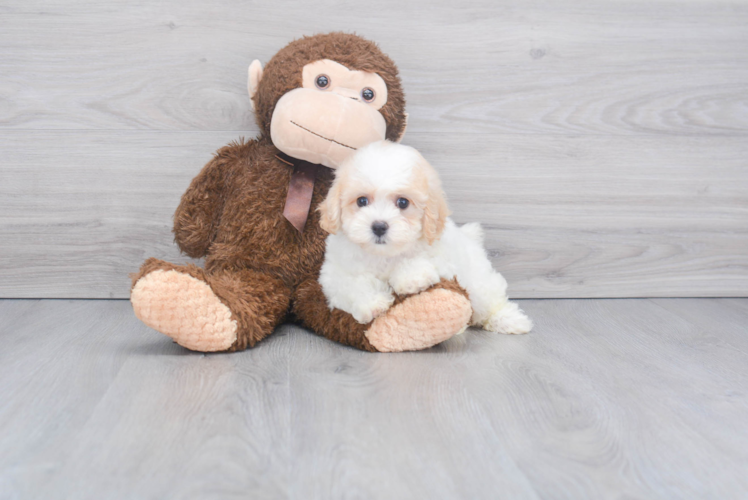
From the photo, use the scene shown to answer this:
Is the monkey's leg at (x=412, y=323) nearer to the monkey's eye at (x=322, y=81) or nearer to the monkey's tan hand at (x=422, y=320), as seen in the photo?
the monkey's tan hand at (x=422, y=320)

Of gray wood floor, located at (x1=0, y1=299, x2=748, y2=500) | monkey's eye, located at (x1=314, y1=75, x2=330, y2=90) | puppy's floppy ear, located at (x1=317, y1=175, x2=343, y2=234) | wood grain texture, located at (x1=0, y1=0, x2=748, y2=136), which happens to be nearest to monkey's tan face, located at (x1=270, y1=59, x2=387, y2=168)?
monkey's eye, located at (x1=314, y1=75, x2=330, y2=90)

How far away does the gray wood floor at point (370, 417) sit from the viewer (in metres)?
0.61

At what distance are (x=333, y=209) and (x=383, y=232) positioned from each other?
0.10 m

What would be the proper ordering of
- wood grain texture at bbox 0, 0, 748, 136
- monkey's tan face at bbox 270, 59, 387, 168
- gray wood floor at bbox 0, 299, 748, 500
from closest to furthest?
gray wood floor at bbox 0, 299, 748, 500
monkey's tan face at bbox 270, 59, 387, 168
wood grain texture at bbox 0, 0, 748, 136

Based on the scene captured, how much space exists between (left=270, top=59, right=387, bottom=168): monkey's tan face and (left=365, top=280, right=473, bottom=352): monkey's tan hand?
12.2 inches

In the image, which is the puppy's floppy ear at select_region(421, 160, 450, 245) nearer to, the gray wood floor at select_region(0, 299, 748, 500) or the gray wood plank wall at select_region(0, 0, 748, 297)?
the gray wood floor at select_region(0, 299, 748, 500)

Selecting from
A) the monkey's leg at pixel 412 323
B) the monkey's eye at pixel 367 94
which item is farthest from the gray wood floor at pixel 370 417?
the monkey's eye at pixel 367 94

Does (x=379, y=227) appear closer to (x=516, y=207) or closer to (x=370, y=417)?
(x=370, y=417)

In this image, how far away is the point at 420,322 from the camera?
3.14 ft

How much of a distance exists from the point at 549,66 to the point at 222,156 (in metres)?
0.79

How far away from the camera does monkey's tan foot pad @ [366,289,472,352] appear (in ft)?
3.10

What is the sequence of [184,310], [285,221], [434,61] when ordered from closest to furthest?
[184,310] → [285,221] → [434,61]

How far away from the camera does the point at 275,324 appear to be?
1.10 metres

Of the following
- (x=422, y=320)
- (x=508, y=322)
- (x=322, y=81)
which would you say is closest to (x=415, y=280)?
(x=422, y=320)
